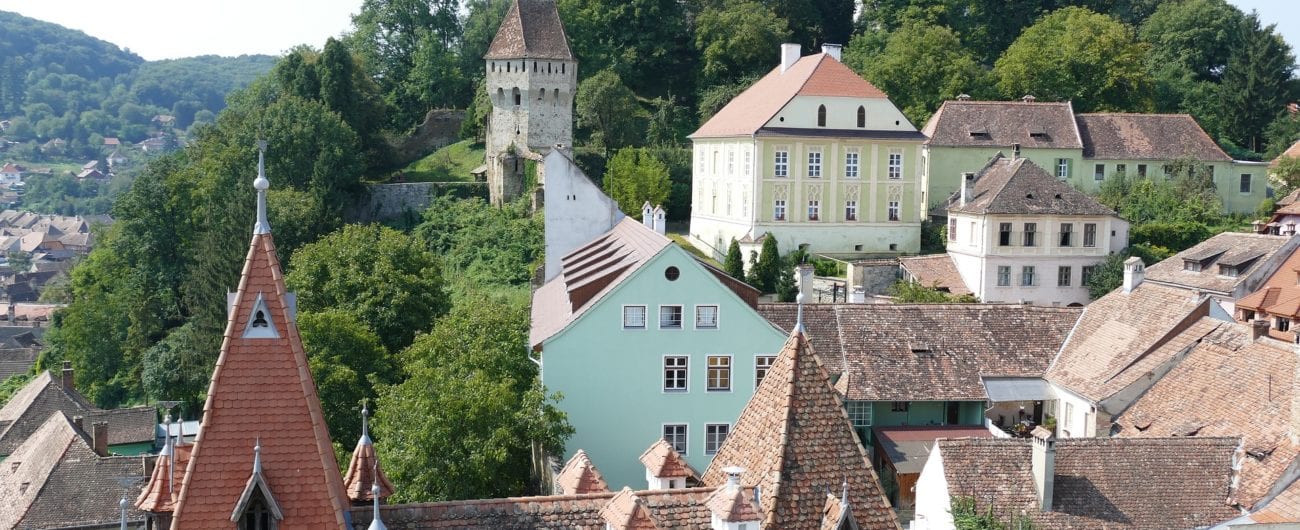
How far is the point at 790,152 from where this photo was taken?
4962cm

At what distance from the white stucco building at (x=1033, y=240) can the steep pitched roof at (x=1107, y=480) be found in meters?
20.6

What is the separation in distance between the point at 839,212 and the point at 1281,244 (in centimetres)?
1751

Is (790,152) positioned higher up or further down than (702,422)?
higher up

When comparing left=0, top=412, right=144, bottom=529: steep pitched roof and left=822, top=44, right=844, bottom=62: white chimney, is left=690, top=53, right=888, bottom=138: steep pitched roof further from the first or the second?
left=0, top=412, right=144, bottom=529: steep pitched roof

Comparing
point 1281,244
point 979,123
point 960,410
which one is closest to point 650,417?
point 960,410

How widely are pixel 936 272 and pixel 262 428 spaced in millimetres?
37513

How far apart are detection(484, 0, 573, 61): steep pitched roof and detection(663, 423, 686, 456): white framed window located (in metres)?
35.7

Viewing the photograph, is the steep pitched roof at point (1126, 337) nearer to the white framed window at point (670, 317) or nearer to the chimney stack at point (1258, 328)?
the chimney stack at point (1258, 328)

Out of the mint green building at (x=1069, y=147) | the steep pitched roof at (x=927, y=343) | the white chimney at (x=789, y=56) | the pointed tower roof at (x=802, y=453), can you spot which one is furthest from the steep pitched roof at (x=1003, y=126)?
the pointed tower roof at (x=802, y=453)

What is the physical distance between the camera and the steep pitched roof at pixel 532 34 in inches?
2344

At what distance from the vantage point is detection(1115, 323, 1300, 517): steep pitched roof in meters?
23.1

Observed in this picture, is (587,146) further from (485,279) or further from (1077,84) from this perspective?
(1077,84)

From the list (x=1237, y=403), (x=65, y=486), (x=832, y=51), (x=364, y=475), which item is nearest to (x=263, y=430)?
(x=364, y=475)

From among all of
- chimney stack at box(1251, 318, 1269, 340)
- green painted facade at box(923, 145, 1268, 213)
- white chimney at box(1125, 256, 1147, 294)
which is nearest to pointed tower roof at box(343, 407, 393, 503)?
chimney stack at box(1251, 318, 1269, 340)
